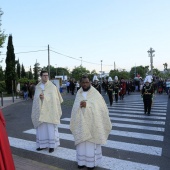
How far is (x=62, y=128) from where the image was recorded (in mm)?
9062

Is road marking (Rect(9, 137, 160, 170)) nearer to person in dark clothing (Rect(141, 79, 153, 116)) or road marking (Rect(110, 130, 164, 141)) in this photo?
road marking (Rect(110, 130, 164, 141))

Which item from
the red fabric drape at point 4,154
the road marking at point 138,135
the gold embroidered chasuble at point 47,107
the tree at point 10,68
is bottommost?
the road marking at point 138,135

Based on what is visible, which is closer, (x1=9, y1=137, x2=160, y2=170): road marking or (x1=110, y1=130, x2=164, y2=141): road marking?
(x1=9, y1=137, x2=160, y2=170): road marking

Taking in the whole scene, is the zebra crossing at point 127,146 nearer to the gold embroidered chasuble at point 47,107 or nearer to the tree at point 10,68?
the gold embroidered chasuble at point 47,107

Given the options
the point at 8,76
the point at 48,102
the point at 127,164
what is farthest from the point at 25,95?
the point at 127,164

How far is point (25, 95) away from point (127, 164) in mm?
19322

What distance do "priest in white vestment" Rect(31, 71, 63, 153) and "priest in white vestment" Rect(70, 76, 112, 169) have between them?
44.8 inches

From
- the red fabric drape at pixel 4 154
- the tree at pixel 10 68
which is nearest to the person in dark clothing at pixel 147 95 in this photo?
the red fabric drape at pixel 4 154

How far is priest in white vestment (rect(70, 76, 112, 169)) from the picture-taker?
481 centimetres

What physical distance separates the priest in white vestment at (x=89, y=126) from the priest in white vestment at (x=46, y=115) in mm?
1137

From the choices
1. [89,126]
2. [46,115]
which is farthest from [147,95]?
[89,126]

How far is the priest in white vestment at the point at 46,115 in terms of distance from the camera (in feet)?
19.8

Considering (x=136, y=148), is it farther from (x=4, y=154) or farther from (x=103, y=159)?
(x=4, y=154)

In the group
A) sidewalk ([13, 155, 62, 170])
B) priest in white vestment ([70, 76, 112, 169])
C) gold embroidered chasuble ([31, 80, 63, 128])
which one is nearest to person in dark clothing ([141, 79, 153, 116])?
gold embroidered chasuble ([31, 80, 63, 128])
